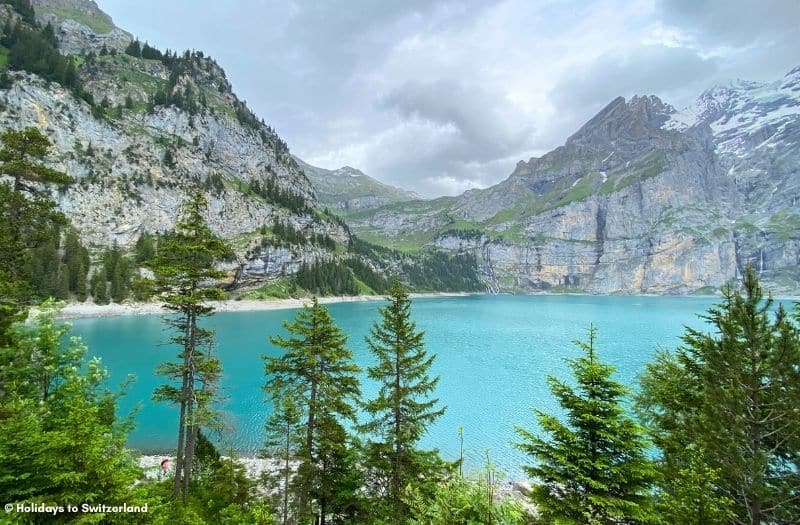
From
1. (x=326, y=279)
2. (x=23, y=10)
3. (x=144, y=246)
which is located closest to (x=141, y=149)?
(x=144, y=246)

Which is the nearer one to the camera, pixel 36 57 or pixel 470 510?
pixel 470 510

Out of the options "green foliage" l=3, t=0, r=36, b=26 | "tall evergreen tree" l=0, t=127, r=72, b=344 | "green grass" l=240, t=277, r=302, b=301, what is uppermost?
"green foliage" l=3, t=0, r=36, b=26

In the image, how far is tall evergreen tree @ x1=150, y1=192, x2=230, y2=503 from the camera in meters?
15.0

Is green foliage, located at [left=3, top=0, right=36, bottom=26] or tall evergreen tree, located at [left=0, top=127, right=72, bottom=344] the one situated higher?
green foliage, located at [left=3, top=0, right=36, bottom=26]

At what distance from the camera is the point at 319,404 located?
1570 centimetres

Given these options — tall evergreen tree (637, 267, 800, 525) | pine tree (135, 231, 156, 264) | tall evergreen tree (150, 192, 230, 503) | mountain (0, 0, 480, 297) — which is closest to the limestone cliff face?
mountain (0, 0, 480, 297)

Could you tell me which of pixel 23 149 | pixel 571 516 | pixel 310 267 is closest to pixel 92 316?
pixel 310 267

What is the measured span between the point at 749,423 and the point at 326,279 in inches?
6465

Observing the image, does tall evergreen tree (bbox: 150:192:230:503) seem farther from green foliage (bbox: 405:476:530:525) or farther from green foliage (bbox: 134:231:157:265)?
green foliage (bbox: 134:231:157:265)

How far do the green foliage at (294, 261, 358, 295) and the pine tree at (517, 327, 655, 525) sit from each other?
154 meters

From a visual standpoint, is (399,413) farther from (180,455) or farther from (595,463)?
(180,455)

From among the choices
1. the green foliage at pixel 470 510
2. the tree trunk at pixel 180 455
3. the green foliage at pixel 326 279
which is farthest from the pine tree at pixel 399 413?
the green foliage at pixel 326 279

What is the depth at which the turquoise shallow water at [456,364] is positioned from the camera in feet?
109

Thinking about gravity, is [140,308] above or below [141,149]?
below
